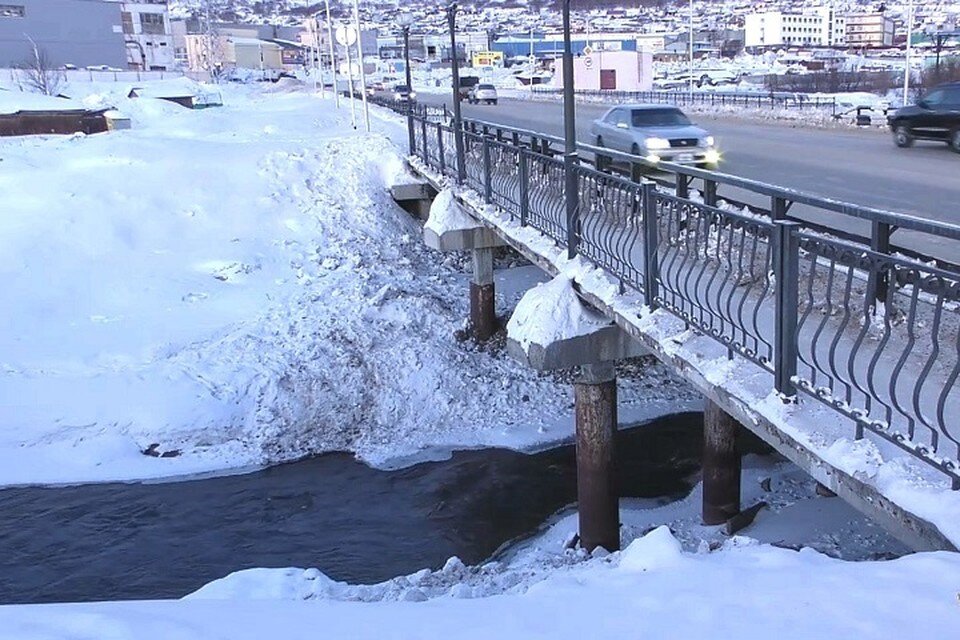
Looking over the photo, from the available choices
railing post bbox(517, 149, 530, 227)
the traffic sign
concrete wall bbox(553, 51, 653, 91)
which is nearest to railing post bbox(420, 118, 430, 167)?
railing post bbox(517, 149, 530, 227)

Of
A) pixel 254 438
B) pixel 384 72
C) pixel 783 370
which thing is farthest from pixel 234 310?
pixel 384 72

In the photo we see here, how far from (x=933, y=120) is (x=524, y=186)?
14.5 metres

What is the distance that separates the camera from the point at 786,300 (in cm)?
517

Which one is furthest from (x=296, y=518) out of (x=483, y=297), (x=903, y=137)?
(x=903, y=137)

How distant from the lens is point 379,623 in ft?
14.2

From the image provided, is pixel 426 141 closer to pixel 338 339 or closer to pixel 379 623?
pixel 338 339

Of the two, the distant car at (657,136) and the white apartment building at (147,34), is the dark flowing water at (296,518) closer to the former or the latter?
the distant car at (657,136)

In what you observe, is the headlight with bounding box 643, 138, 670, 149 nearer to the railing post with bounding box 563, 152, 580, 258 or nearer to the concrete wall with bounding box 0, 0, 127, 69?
the railing post with bounding box 563, 152, 580, 258

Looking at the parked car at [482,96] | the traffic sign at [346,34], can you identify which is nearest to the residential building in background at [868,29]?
the parked car at [482,96]

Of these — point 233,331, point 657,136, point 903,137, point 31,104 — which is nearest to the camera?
point 233,331

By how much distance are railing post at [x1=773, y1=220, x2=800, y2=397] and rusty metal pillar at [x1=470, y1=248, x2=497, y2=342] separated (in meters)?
12.4

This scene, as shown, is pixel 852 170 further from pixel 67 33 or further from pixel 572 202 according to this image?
pixel 67 33

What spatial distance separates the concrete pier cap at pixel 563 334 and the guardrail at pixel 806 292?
0.54 metres

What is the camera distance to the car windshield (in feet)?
64.1
